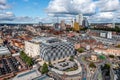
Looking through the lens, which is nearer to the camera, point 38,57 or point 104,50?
point 38,57

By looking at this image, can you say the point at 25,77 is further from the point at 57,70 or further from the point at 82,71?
the point at 82,71

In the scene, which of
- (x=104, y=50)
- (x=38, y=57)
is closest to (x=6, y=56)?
(x=38, y=57)

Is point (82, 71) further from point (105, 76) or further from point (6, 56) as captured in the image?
point (6, 56)

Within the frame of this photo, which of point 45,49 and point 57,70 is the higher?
point 45,49

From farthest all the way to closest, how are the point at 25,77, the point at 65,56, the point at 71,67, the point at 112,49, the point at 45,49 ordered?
the point at 112,49 < the point at 65,56 < the point at 45,49 < the point at 71,67 < the point at 25,77

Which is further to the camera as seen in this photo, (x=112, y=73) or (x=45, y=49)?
(x=45, y=49)

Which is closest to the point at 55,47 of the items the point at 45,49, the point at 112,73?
the point at 45,49

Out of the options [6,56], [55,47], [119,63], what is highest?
[55,47]

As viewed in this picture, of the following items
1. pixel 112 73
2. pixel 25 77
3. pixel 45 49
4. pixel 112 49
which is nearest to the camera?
pixel 25 77

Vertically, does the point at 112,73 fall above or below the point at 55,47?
below
